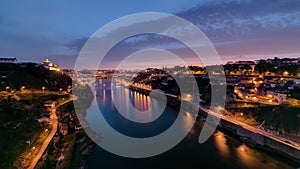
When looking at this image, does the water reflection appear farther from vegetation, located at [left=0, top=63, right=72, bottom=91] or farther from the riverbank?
vegetation, located at [left=0, top=63, right=72, bottom=91]

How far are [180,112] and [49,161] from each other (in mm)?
7488

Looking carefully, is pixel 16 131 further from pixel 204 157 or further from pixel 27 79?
pixel 27 79

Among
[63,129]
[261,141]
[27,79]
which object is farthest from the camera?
[27,79]

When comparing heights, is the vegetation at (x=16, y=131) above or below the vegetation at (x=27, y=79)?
below

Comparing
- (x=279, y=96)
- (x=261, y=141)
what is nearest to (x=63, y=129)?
(x=261, y=141)

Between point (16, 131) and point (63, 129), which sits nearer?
point (16, 131)


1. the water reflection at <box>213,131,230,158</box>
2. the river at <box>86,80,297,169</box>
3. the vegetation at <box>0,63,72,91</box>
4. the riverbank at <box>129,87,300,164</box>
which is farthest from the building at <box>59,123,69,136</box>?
the vegetation at <box>0,63,72,91</box>

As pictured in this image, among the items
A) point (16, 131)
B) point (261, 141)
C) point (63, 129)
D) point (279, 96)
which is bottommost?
point (261, 141)

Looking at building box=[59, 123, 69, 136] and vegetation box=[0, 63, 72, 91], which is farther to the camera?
vegetation box=[0, 63, 72, 91]

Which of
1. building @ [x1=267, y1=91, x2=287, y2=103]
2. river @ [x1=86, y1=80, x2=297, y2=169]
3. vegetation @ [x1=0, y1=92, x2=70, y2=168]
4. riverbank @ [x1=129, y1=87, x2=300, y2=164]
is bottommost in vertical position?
river @ [x1=86, y1=80, x2=297, y2=169]

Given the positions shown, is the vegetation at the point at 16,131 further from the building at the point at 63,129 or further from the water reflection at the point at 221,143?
the water reflection at the point at 221,143

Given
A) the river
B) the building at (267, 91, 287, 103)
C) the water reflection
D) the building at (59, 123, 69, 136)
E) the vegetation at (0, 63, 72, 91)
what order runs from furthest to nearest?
the vegetation at (0, 63, 72, 91) → the building at (267, 91, 287, 103) → the building at (59, 123, 69, 136) → the water reflection → the river

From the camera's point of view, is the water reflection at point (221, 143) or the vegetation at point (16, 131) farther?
the water reflection at point (221, 143)

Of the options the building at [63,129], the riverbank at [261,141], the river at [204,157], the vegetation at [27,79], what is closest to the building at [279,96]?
the riverbank at [261,141]
